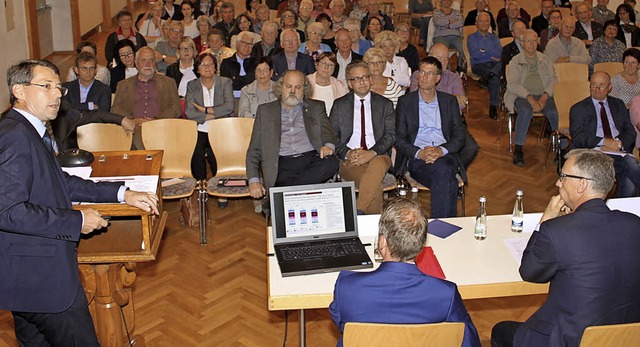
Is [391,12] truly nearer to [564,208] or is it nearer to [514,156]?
[514,156]

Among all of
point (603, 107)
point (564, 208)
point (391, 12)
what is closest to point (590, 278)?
point (564, 208)

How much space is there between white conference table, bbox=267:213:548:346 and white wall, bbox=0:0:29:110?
673 cm

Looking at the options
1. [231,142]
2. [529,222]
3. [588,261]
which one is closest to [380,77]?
[231,142]

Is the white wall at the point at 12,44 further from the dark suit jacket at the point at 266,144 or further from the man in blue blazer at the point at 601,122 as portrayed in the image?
the man in blue blazer at the point at 601,122

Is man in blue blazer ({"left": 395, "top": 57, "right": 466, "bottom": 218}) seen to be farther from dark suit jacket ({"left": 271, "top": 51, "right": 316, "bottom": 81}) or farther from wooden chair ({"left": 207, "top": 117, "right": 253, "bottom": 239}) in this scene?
dark suit jacket ({"left": 271, "top": 51, "right": 316, "bottom": 81})

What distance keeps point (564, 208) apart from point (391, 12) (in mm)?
10657

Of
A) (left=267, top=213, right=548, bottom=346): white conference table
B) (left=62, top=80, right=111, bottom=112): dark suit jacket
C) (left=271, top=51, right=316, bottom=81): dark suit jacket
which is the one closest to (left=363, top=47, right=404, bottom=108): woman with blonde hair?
(left=271, top=51, right=316, bottom=81): dark suit jacket

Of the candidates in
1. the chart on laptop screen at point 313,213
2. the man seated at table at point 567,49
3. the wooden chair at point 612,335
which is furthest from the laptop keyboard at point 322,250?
the man seated at table at point 567,49

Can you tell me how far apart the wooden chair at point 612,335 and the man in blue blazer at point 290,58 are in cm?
561

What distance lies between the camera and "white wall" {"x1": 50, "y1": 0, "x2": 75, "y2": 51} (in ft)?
45.8

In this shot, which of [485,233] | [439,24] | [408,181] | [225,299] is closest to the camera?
[485,233]

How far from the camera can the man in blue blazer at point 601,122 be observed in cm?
697

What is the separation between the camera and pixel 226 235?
6.53m

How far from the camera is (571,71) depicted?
29.4 ft
